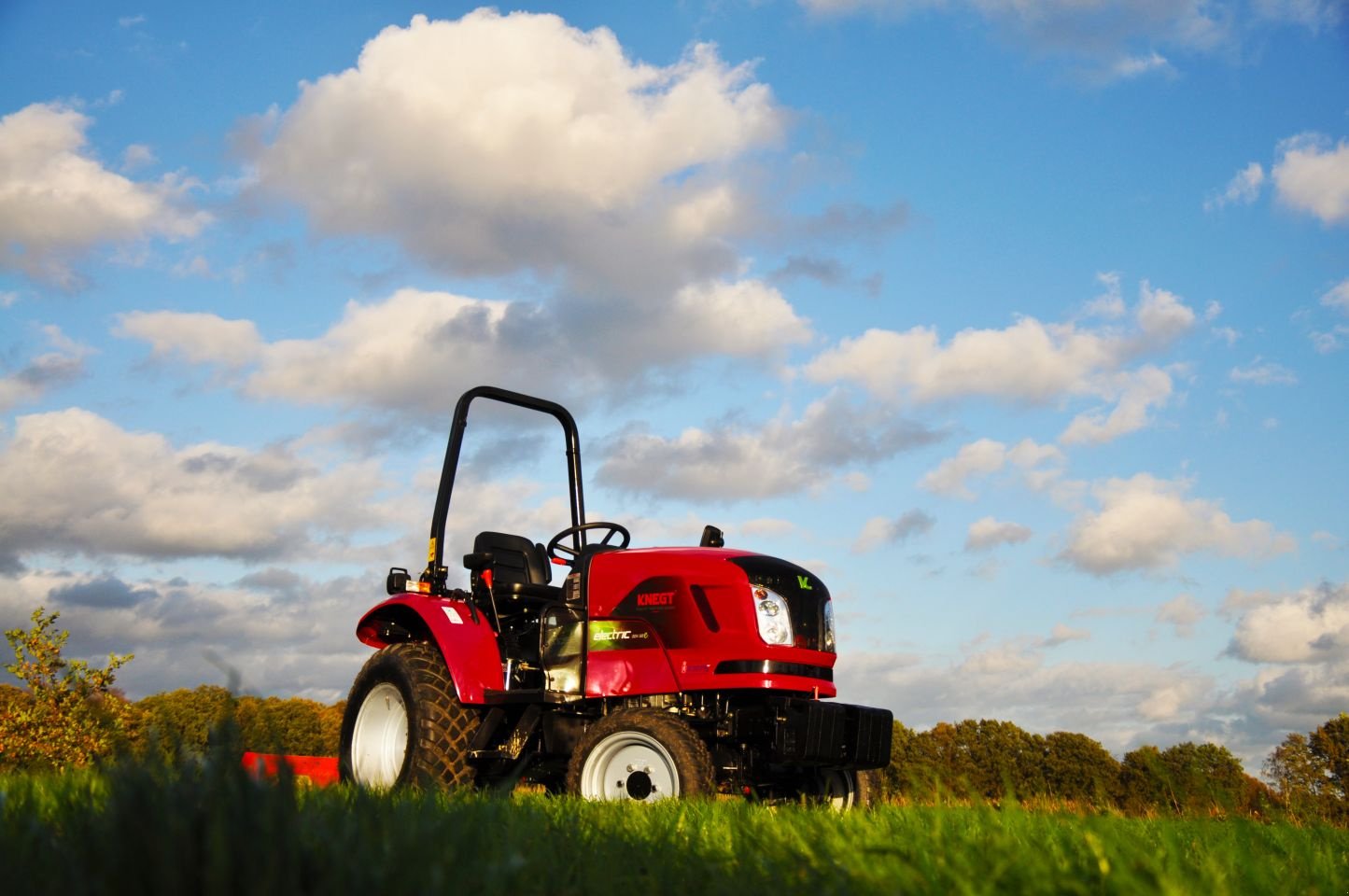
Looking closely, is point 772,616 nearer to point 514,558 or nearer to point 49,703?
point 514,558

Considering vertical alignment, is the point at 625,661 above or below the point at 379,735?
above

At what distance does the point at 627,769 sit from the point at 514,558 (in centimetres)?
252

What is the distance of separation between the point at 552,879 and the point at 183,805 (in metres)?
1.02

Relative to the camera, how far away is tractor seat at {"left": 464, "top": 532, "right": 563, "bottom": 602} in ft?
27.6

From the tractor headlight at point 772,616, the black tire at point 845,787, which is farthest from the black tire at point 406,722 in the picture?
the black tire at point 845,787

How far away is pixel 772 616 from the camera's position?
24.0ft

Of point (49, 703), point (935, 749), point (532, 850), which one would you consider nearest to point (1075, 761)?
point (935, 749)

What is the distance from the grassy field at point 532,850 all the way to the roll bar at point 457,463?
397 centimetres

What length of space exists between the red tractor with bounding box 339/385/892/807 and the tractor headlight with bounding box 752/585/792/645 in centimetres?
1

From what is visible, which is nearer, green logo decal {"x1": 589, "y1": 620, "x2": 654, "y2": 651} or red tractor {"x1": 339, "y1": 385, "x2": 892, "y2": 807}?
red tractor {"x1": 339, "y1": 385, "x2": 892, "y2": 807}

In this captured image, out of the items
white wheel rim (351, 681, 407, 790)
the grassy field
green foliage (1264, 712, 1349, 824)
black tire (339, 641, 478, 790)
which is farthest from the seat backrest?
green foliage (1264, 712, 1349, 824)

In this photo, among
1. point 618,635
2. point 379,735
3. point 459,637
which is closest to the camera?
point 618,635

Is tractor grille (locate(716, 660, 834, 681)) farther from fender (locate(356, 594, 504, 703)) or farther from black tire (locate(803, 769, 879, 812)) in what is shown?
fender (locate(356, 594, 504, 703))

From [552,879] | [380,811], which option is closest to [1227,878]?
[552,879]
